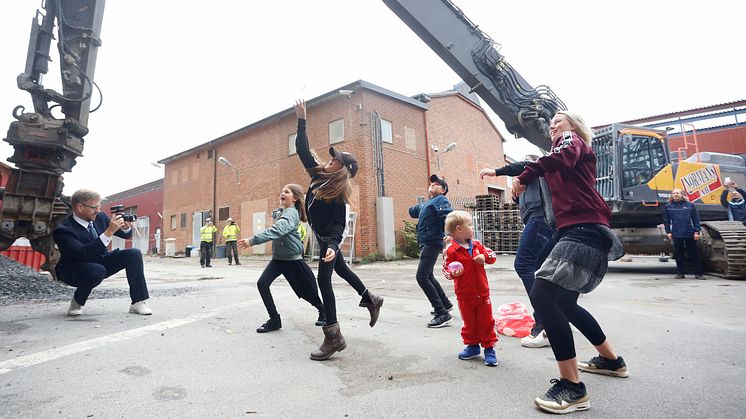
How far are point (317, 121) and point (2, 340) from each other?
51.4ft

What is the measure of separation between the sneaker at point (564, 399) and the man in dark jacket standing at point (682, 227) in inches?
292

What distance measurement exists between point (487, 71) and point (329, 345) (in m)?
6.31

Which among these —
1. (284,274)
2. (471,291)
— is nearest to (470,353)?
(471,291)

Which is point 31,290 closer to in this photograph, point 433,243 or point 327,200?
point 327,200

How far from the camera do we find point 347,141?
16.9 meters

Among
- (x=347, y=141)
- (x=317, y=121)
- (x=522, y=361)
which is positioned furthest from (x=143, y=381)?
(x=317, y=121)

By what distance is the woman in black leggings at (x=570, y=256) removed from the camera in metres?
2.15

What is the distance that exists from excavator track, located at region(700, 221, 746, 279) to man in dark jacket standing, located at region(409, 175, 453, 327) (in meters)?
6.41

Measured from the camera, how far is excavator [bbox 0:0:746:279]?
15.7 ft

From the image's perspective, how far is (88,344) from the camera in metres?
3.38

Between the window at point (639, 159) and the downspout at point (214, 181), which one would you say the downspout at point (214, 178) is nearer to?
the downspout at point (214, 181)

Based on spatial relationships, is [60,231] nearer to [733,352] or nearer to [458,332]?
[458,332]

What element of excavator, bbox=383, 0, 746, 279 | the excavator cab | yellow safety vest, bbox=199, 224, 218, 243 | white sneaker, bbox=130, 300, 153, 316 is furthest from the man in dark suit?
yellow safety vest, bbox=199, 224, 218, 243

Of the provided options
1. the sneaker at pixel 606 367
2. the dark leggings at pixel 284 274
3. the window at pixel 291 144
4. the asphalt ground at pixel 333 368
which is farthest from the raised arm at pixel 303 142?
the window at pixel 291 144
